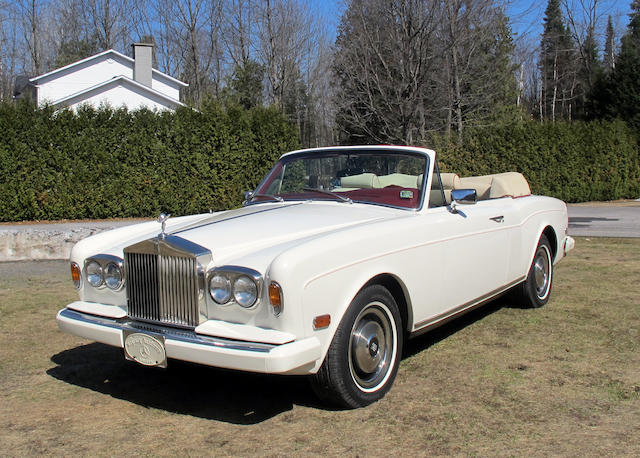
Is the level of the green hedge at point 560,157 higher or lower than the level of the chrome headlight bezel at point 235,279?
higher

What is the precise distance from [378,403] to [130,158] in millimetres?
12605

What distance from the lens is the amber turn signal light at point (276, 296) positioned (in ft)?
10.6

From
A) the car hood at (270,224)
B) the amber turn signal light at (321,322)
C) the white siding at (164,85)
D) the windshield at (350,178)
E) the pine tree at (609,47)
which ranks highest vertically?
the pine tree at (609,47)

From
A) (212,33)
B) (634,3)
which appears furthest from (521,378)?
(634,3)

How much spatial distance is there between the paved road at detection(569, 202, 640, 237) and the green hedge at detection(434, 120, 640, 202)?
142 centimetres

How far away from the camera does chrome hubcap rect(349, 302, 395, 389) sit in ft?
12.1

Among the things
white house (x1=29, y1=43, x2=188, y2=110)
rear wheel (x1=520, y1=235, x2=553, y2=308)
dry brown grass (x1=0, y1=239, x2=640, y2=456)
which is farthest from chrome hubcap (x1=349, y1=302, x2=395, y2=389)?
white house (x1=29, y1=43, x2=188, y2=110)

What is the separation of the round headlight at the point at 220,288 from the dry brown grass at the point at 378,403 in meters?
0.73

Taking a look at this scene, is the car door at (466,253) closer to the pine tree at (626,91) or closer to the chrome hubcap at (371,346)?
the chrome hubcap at (371,346)

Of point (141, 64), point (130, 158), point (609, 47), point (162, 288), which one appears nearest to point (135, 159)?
point (130, 158)

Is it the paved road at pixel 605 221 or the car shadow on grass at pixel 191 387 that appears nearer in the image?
the car shadow on grass at pixel 191 387

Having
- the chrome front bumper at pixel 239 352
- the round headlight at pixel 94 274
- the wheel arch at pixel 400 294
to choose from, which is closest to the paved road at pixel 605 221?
the wheel arch at pixel 400 294

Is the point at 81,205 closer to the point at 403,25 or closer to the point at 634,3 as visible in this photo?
the point at 403,25

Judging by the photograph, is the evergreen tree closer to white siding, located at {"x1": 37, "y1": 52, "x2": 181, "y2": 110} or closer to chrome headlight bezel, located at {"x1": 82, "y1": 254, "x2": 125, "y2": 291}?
white siding, located at {"x1": 37, "y1": 52, "x2": 181, "y2": 110}
